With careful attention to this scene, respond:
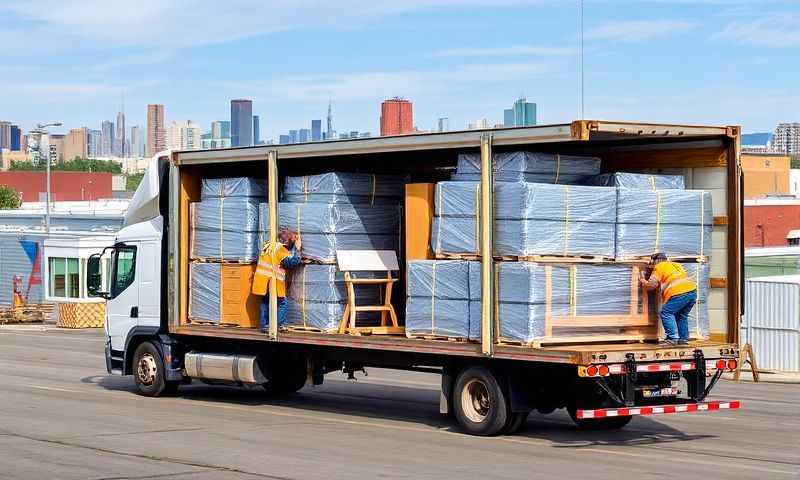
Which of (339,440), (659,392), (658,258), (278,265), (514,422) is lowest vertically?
(339,440)

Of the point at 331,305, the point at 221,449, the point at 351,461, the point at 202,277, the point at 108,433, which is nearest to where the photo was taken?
the point at 351,461

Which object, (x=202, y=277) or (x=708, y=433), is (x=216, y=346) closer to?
(x=202, y=277)

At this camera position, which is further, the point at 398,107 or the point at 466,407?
the point at 398,107

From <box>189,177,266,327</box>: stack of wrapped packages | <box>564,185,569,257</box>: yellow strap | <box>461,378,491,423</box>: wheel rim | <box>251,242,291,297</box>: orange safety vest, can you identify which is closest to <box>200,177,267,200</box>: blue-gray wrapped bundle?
<box>189,177,266,327</box>: stack of wrapped packages

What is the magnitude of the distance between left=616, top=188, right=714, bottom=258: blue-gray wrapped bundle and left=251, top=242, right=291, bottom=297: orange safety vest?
4.90 meters

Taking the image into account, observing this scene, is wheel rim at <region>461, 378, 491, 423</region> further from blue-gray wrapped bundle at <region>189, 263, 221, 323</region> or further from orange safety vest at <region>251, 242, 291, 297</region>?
blue-gray wrapped bundle at <region>189, 263, 221, 323</region>

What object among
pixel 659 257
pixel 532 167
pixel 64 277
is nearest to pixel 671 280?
→ pixel 659 257

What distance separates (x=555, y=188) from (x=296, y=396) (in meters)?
7.47

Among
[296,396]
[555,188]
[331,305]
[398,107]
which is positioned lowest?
[296,396]

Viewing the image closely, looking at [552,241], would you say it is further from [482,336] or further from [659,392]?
[659,392]

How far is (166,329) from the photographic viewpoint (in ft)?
65.0

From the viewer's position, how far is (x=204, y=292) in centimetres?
1916

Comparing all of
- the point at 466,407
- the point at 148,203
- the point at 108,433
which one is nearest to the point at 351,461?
the point at 466,407

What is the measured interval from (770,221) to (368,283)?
4155 cm
